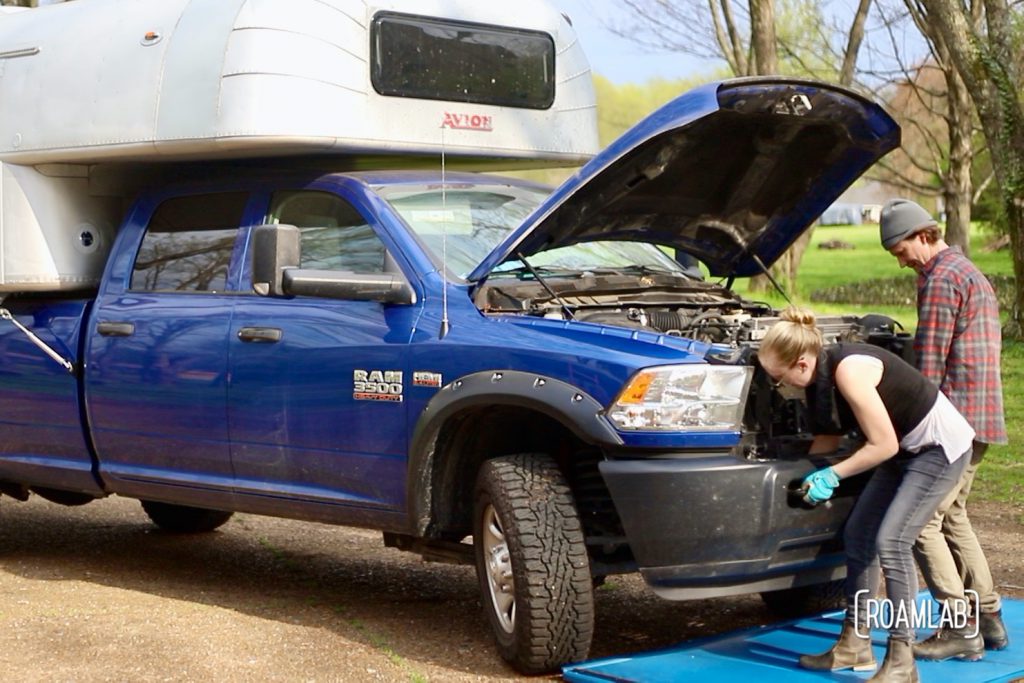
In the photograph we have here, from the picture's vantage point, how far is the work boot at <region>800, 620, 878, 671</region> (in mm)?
5340

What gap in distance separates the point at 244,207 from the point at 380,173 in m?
0.68

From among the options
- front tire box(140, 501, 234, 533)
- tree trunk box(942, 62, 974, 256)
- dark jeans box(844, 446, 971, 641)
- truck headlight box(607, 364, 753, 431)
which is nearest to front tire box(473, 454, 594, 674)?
truck headlight box(607, 364, 753, 431)

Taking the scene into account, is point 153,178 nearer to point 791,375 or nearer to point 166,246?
point 166,246

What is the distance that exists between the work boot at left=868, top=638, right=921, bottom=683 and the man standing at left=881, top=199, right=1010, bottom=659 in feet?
1.39

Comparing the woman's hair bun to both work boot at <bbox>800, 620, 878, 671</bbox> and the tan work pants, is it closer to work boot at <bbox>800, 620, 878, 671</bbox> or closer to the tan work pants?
the tan work pants

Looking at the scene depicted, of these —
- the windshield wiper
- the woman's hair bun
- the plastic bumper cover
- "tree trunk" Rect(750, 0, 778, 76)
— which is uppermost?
"tree trunk" Rect(750, 0, 778, 76)

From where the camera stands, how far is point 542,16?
7.59 m

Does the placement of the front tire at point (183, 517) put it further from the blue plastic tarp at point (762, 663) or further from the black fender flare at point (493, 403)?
the blue plastic tarp at point (762, 663)

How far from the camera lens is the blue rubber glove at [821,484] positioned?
5.16 meters

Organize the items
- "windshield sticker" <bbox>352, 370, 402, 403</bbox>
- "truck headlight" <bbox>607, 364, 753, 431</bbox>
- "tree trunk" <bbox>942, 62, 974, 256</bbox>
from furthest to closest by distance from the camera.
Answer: "tree trunk" <bbox>942, 62, 974, 256</bbox>
"windshield sticker" <bbox>352, 370, 402, 403</bbox>
"truck headlight" <bbox>607, 364, 753, 431</bbox>

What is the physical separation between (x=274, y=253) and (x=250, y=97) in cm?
88

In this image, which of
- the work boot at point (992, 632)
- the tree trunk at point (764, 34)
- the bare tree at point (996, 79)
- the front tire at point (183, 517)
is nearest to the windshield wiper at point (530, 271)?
the work boot at point (992, 632)

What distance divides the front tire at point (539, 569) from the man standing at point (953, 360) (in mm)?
1266

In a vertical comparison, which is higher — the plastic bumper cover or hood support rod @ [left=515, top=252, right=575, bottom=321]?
hood support rod @ [left=515, top=252, right=575, bottom=321]
